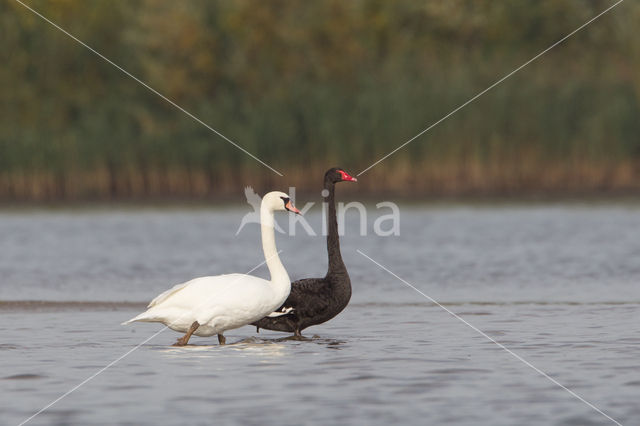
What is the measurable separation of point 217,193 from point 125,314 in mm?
22140

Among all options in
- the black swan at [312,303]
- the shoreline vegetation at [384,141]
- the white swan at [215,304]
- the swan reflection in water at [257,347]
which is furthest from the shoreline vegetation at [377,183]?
the white swan at [215,304]

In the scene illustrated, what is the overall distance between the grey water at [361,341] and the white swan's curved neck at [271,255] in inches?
24.7

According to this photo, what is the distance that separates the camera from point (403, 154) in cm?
3441

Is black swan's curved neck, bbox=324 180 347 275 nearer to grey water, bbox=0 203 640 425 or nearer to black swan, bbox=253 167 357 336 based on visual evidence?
black swan, bbox=253 167 357 336

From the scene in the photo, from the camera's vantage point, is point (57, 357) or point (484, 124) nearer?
point (57, 357)

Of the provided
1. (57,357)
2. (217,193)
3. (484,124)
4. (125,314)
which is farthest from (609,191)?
(57,357)

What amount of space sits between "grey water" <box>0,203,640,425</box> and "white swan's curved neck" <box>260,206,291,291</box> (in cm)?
63

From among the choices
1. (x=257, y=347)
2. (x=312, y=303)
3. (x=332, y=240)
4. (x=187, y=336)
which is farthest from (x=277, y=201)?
(x=187, y=336)

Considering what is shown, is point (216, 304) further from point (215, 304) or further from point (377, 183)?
point (377, 183)

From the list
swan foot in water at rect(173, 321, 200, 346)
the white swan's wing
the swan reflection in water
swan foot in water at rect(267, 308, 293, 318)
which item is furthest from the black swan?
swan foot in water at rect(173, 321, 200, 346)

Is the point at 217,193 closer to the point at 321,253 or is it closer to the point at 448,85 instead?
the point at 448,85

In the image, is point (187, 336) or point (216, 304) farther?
point (187, 336)

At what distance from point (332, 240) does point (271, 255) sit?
1028 mm

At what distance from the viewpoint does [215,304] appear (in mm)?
12023
